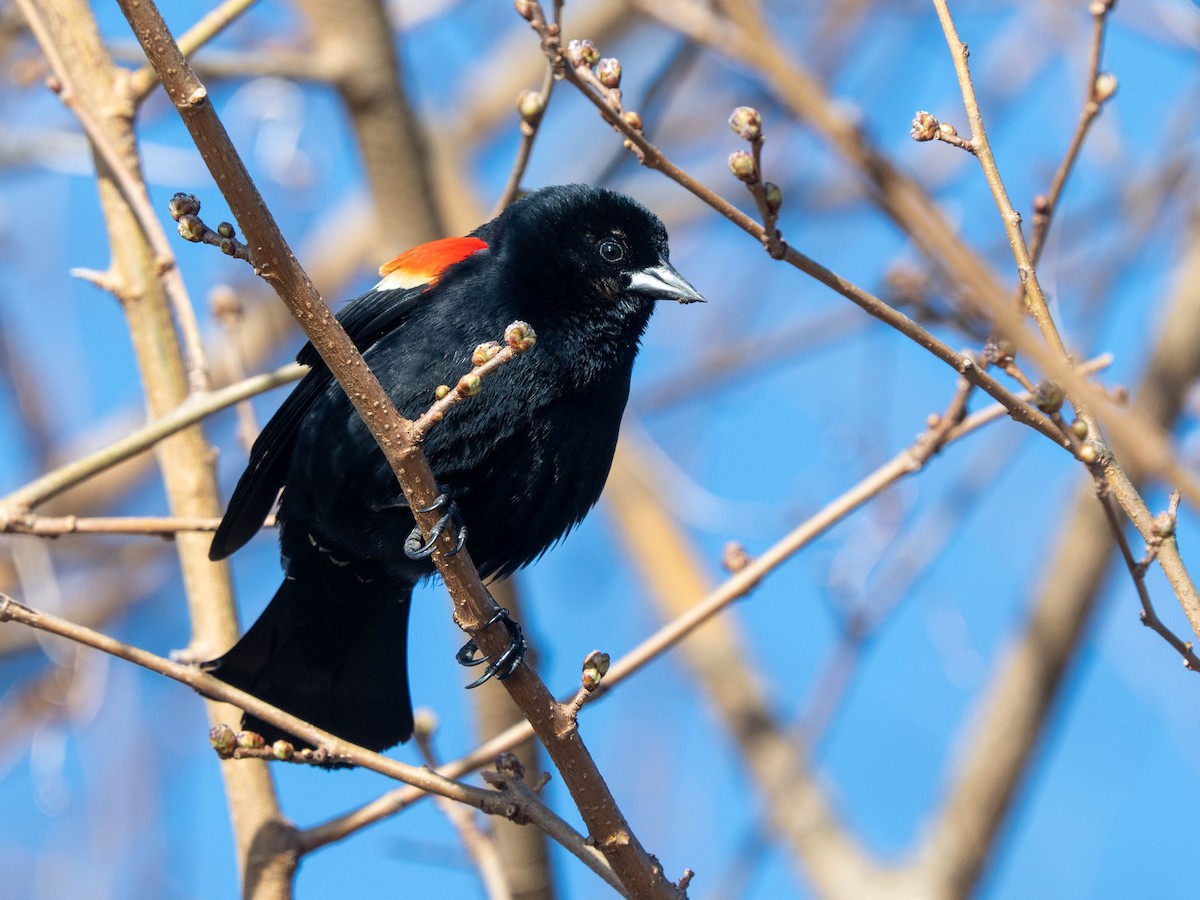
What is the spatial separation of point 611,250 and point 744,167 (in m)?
1.58

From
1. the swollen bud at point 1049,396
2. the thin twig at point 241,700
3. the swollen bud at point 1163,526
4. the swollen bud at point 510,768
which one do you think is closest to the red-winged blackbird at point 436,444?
the thin twig at point 241,700

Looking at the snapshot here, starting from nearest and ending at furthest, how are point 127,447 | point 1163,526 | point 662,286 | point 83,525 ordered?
point 1163,526 < point 83,525 < point 127,447 < point 662,286

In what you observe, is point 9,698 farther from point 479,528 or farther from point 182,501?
point 479,528

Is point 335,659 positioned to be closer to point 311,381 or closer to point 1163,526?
point 311,381

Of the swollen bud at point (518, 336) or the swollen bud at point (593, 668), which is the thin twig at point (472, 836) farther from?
the swollen bud at point (518, 336)

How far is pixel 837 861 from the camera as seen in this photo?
6012 millimetres

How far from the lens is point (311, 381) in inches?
138

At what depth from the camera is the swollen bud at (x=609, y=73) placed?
2.37 metres

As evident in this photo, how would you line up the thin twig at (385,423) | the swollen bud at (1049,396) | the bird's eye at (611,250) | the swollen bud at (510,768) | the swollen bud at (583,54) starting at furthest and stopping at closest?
the bird's eye at (611,250), the swollen bud at (510,768), the swollen bud at (583,54), the swollen bud at (1049,396), the thin twig at (385,423)

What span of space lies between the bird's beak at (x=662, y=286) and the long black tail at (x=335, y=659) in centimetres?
105

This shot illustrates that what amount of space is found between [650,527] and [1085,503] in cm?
261

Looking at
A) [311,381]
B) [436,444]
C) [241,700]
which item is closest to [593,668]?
[241,700]

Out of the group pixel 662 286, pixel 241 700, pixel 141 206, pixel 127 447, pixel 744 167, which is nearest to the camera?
pixel 744 167

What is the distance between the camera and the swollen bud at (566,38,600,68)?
7.77 ft
